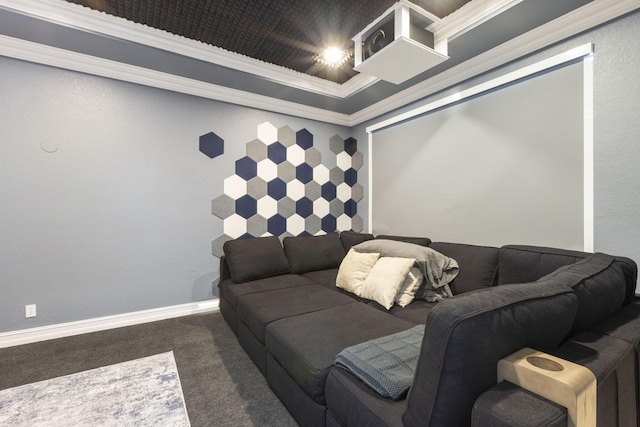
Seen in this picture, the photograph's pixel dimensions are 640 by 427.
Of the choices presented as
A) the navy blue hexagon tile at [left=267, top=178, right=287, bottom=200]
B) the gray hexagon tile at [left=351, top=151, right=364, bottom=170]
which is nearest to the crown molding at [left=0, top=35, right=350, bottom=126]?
the gray hexagon tile at [left=351, top=151, right=364, bottom=170]

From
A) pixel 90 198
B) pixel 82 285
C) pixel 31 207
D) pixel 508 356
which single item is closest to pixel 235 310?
pixel 82 285

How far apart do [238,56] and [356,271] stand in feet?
7.35

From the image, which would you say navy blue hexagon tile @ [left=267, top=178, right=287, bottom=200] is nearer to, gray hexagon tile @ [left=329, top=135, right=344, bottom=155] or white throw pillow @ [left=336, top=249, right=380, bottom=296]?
gray hexagon tile @ [left=329, top=135, right=344, bottom=155]

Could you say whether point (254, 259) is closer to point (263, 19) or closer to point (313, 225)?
point (313, 225)

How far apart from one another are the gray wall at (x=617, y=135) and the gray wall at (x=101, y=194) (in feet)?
10.3

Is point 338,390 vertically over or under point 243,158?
under

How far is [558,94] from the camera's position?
2035mm

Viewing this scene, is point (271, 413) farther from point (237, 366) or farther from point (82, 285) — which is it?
point (82, 285)

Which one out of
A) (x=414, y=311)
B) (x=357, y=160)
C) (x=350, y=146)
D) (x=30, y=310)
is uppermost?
(x=350, y=146)

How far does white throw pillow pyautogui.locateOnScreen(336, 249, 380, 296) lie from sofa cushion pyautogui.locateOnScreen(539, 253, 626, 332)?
51.0 inches

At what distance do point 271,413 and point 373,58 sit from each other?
2467mm

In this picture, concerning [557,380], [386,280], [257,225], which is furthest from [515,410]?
[257,225]

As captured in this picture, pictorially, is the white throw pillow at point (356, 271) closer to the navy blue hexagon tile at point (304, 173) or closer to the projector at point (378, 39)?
the navy blue hexagon tile at point (304, 173)

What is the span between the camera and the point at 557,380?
2.14 ft
